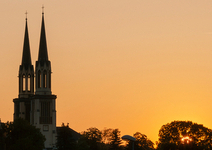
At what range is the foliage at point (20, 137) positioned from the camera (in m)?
127

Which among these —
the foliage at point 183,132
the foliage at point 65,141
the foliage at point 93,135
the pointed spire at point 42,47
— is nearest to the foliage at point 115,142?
the foliage at point 183,132

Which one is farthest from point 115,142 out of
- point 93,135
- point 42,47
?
point 42,47

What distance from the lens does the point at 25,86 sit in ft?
634

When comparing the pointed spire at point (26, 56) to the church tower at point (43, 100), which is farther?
the pointed spire at point (26, 56)

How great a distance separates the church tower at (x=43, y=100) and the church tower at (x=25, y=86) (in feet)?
17.2

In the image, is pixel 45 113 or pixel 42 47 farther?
pixel 42 47

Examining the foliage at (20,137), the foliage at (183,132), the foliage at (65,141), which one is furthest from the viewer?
the foliage at (183,132)

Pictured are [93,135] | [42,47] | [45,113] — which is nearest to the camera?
[93,135]

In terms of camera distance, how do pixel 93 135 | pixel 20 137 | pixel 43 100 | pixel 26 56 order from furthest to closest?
pixel 26 56
pixel 43 100
pixel 93 135
pixel 20 137

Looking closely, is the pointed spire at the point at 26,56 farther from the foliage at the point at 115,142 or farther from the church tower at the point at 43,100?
the foliage at the point at 115,142

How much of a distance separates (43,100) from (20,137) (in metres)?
54.8

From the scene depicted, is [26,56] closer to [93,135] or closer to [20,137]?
[93,135]

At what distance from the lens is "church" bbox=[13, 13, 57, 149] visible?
18300 cm

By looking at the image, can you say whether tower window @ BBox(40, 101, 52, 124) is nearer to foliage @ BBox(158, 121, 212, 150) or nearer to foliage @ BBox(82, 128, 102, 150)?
foliage @ BBox(82, 128, 102, 150)
